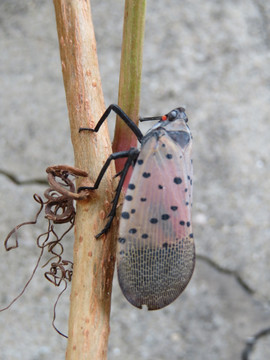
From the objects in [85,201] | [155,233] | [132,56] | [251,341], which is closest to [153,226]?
[155,233]

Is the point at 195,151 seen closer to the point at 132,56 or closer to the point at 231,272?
the point at 231,272

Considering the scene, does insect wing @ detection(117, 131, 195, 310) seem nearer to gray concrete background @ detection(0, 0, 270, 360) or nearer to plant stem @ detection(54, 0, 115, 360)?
plant stem @ detection(54, 0, 115, 360)

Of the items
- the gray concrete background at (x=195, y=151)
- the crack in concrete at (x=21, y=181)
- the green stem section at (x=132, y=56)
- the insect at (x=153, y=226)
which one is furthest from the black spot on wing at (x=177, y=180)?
the crack in concrete at (x=21, y=181)

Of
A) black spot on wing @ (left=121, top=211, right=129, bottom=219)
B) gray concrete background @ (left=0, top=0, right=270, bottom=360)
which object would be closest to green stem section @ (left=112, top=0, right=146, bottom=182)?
black spot on wing @ (left=121, top=211, right=129, bottom=219)

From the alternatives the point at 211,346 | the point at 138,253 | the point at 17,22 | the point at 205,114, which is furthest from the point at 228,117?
the point at 138,253

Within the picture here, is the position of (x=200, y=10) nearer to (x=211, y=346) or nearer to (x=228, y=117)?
(x=228, y=117)

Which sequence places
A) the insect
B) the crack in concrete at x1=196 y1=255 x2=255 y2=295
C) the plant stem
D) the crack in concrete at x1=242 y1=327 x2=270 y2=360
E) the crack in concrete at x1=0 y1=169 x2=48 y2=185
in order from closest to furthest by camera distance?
the plant stem < the insect < the crack in concrete at x1=242 y1=327 x2=270 y2=360 < the crack in concrete at x1=196 y1=255 x2=255 y2=295 < the crack in concrete at x1=0 y1=169 x2=48 y2=185
